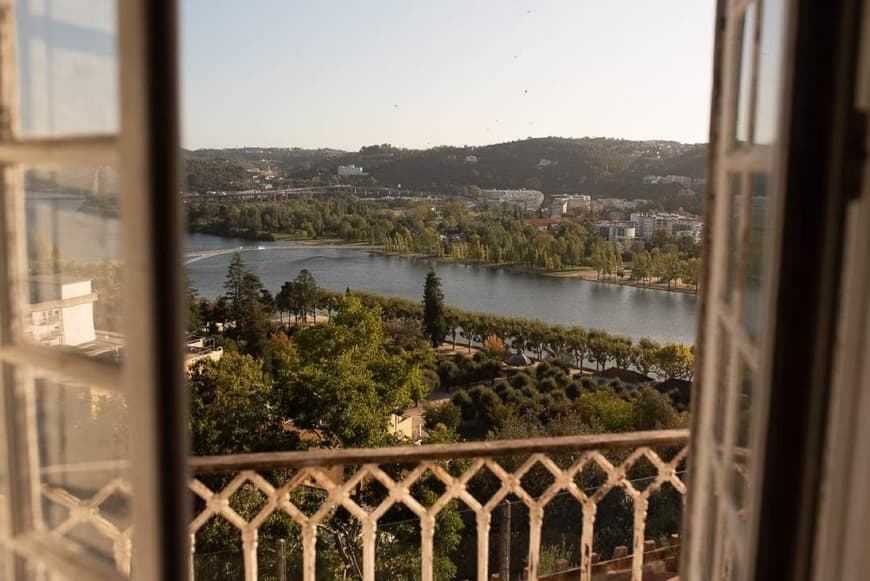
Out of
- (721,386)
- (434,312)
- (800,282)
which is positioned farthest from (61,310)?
(434,312)

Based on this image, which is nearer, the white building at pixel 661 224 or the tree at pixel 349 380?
the tree at pixel 349 380

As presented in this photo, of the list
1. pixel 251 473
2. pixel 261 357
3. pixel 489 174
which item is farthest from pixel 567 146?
pixel 251 473

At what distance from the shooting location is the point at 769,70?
86 centimetres

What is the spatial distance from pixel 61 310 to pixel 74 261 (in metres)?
0.06

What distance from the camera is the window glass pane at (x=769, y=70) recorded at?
0.80 m

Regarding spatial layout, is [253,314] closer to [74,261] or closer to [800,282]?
[74,261]

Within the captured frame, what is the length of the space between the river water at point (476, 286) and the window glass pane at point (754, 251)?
16.3 m

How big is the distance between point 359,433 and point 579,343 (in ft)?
24.0

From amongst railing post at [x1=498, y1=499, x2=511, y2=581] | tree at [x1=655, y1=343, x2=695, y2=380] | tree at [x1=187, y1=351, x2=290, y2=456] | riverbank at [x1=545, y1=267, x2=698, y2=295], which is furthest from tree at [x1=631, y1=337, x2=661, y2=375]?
railing post at [x1=498, y1=499, x2=511, y2=581]

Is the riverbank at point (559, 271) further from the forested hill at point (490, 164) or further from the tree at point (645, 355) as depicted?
the forested hill at point (490, 164)

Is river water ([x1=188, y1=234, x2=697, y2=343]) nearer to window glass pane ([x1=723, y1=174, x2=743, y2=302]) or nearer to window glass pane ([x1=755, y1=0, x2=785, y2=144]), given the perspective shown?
window glass pane ([x1=723, y1=174, x2=743, y2=302])

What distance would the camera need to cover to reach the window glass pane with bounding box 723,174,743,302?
0.97 metres

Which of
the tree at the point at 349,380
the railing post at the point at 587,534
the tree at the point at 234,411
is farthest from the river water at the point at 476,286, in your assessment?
the railing post at the point at 587,534

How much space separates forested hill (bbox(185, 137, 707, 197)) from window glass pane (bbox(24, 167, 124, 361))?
15.0 m
